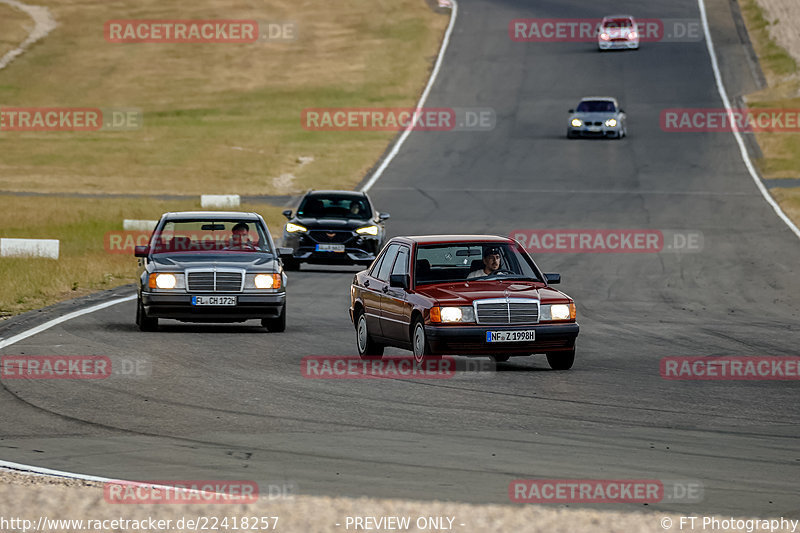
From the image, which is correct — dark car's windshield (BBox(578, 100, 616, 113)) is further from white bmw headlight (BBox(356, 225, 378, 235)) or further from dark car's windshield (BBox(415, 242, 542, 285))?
dark car's windshield (BBox(415, 242, 542, 285))

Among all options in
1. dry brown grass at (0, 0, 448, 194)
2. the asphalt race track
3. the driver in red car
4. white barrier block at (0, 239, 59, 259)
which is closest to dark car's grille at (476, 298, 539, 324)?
the asphalt race track

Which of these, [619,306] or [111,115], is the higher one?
[111,115]

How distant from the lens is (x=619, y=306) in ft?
72.7

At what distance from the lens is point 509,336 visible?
14.1 metres

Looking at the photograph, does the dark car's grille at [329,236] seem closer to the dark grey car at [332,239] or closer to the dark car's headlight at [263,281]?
the dark grey car at [332,239]

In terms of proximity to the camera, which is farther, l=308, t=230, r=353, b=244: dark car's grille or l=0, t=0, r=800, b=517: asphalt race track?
l=308, t=230, r=353, b=244: dark car's grille

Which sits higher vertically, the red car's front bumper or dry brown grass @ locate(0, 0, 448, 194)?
dry brown grass @ locate(0, 0, 448, 194)

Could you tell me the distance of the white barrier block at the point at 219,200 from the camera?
1550 inches

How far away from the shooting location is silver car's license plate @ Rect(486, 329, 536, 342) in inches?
554

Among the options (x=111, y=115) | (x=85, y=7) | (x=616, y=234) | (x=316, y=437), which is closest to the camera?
(x=316, y=437)

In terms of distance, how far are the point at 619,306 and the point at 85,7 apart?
6927 cm

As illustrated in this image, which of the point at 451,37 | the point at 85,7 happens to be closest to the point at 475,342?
the point at 451,37

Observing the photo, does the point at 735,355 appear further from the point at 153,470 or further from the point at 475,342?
the point at 153,470

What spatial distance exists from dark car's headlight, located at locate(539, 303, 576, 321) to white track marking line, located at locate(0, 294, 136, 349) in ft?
19.2
